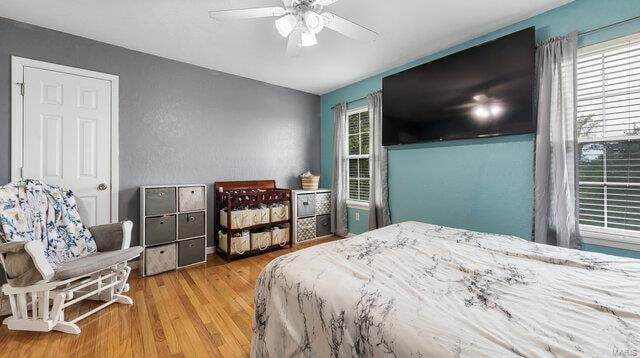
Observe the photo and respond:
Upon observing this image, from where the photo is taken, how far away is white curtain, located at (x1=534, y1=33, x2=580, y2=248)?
1.97 m

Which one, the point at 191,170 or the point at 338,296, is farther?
the point at 191,170

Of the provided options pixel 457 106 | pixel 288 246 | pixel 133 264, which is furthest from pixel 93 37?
pixel 457 106

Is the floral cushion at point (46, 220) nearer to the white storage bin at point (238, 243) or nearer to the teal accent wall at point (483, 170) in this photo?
the white storage bin at point (238, 243)

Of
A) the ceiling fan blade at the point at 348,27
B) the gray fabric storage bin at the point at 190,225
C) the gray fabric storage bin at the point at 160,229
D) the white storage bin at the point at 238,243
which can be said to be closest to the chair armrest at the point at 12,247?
the gray fabric storage bin at the point at 160,229

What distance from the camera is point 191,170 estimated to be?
322 cm

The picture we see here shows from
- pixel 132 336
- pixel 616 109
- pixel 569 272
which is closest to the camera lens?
pixel 569 272

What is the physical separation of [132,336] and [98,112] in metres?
2.22

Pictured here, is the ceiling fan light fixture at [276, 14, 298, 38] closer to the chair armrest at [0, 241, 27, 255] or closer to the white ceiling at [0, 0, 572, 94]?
the white ceiling at [0, 0, 572, 94]

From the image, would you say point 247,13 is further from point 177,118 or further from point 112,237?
point 112,237

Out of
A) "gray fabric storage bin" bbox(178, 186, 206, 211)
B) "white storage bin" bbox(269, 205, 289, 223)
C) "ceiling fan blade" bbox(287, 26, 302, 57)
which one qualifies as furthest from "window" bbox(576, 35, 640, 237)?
"gray fabric storage bin" bbox(178, 186, 206, 211)

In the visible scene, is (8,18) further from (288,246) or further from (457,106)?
(457,106)

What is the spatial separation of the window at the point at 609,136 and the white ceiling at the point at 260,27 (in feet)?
2.01

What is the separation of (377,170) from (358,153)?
21.6 inches

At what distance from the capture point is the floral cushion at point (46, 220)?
181 cm
